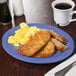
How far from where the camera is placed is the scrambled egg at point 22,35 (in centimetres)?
81

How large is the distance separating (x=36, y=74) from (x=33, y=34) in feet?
0.61

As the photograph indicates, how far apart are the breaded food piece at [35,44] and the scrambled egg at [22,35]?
0.03 metres

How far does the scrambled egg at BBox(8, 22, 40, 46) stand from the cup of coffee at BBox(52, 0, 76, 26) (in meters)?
0.13

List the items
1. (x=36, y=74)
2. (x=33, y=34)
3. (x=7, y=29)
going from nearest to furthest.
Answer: (x=36, y=74) → (x=33, y=34) → (x=7, y=29)

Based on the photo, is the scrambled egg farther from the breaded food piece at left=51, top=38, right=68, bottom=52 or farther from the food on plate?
the breaded food piece at left=51, top=38, right=68, bottom=52

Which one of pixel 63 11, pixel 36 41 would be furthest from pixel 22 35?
pixel 63 11

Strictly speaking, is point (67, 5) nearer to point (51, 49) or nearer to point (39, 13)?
point (39, 13)

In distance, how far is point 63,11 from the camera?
0.88 m

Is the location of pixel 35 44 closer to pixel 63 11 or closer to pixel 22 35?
pixel 22 35

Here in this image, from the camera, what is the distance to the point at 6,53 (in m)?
0.79

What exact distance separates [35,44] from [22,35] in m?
0.11

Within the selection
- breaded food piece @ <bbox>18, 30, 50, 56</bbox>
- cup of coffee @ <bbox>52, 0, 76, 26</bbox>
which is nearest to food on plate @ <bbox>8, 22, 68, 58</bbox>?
breaded food piece @ <bbox>18, 30, 50, 56</bbox>

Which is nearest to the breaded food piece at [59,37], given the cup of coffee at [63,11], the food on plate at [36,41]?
the food on plate at [36,41]

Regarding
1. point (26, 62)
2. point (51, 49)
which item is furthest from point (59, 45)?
point (26, 62)
